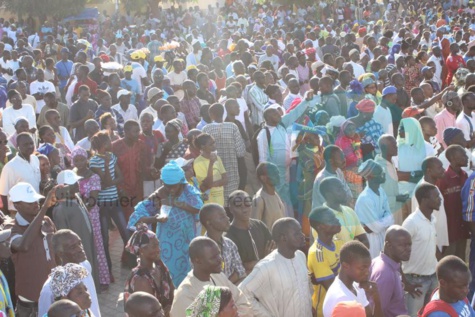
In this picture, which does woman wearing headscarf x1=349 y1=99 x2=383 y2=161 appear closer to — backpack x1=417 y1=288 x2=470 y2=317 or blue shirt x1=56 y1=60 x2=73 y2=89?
backpack x1=417 y1=288 x2=470 y2=317

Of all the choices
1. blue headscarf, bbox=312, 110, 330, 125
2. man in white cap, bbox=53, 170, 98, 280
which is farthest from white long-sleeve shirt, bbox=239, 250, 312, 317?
blue headscarf, bbox=312, 110, 330, 125

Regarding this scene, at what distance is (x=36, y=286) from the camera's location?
6.07 metres

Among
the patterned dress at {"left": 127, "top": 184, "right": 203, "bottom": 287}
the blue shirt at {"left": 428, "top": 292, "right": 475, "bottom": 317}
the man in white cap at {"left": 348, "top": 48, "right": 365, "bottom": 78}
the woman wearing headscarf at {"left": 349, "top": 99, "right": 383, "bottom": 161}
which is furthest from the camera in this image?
the man in white cap at {"left": 348, "top": 48, "right": 365, "bottom": 78}

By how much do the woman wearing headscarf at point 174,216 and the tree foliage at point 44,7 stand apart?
26.9 m

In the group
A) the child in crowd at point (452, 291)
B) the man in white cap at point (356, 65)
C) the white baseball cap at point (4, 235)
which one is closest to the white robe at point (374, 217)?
the child in crowd at point (452, 291)

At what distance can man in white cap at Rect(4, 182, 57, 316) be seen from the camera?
6047 millimetres

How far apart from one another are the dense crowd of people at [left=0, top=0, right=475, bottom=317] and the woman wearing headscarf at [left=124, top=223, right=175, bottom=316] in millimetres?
13

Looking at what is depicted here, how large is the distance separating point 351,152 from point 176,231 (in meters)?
2.68

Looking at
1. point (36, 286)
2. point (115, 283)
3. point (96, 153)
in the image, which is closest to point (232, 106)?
point (96, 153)

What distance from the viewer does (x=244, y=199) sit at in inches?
240

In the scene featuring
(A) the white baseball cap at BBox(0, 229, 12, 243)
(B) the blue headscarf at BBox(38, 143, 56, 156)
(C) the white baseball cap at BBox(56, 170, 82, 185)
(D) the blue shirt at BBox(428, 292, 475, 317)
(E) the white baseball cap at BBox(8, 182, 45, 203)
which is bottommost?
(D) the blue shirt at BBox(428, 292, 475, 317)

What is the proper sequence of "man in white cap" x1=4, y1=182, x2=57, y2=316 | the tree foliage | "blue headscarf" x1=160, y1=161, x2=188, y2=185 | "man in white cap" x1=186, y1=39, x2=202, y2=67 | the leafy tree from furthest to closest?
the leafy tree < the tree foliage < "man in white cap" x1=186, y1=39, x2=202, y2=67 < "blue headscarf" x1=160, y1=161, x2=188, y2=185 < "man in white cap" x1=4, y1=182, x2=57, y2=316

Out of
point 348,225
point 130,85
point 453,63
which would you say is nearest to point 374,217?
point 348,225

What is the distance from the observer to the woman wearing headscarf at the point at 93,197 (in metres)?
7.76
